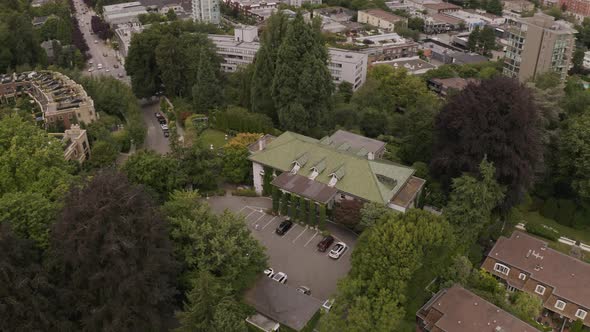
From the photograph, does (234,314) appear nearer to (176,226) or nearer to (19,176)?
(176,226)

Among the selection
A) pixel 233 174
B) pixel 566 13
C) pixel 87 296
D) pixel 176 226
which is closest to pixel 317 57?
pixel 233 174

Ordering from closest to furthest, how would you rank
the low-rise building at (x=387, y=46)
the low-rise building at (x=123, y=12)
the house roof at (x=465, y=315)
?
1. the house roof at (x=465, y=315)
2. the low-rise building at (x=387, y=46)
3. the low-rise building at (x=123, y=12)

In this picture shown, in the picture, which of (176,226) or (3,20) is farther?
(3,20)

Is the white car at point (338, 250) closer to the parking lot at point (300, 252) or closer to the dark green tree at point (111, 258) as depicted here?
the parking lot at point (300, 252)

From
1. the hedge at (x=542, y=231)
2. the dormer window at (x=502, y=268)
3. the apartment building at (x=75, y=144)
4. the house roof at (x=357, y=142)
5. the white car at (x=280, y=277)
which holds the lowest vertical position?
the hedge at (x=542, y=231)

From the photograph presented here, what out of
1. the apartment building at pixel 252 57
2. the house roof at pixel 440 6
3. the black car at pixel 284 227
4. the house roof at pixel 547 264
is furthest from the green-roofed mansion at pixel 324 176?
the house roof at pixel 440 6

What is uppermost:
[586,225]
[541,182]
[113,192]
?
[113,192]

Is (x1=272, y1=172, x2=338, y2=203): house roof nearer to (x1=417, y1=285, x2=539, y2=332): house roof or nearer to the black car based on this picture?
the black car

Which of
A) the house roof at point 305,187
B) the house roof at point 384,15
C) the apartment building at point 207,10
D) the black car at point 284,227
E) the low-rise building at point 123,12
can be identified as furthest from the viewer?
the house roof at point 384,15
